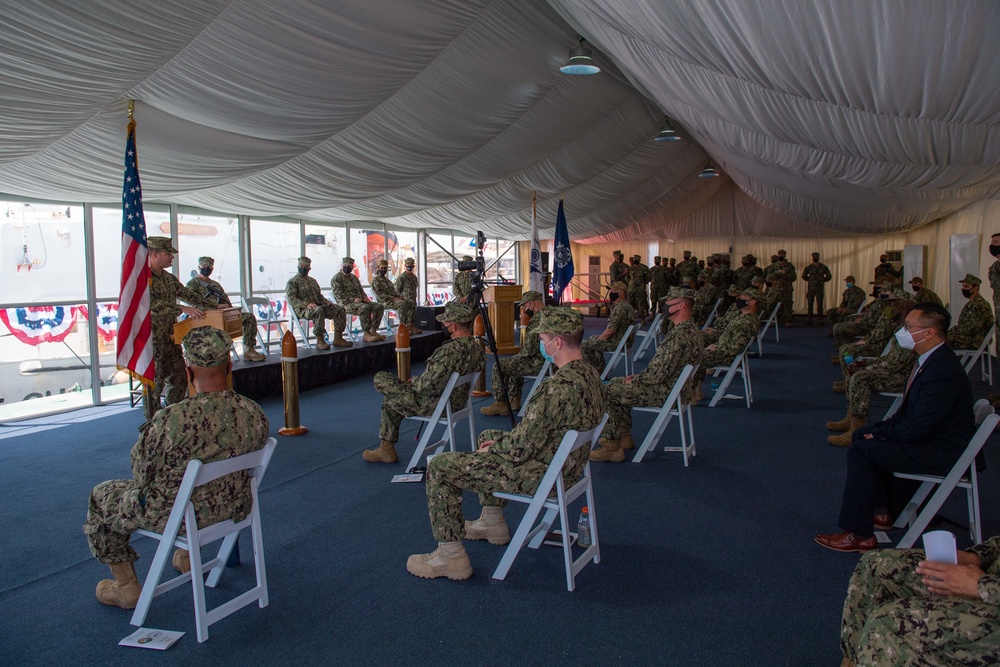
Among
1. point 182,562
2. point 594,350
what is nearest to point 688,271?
point 594,350

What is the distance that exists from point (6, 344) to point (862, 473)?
26.8 feet

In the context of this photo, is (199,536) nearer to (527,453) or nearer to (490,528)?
(527,453)

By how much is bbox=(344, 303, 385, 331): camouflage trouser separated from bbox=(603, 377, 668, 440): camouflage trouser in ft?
21.0

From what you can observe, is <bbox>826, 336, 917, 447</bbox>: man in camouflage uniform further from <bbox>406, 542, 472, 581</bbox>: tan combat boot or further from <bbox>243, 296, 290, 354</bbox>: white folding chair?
<bbox>243, 296, 290, 354</bbox>: white folding chair

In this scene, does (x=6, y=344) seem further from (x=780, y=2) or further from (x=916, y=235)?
(x=916, y=235)

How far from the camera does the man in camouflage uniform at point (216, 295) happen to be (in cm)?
815

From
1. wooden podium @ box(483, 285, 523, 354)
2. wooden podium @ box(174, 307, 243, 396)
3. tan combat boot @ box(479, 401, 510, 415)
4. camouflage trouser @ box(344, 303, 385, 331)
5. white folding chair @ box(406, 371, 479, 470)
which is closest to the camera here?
white folding chair @ box(406, 371, 479, 470)

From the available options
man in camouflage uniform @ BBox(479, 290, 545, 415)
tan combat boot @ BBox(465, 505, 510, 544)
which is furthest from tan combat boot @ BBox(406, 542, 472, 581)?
man in camouflage uniform @ BBox(479, 290, 545, 415)

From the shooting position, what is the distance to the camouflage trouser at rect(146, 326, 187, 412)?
6262mm

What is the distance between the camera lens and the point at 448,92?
23.4 ft

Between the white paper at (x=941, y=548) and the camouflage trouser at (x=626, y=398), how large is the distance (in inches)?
128

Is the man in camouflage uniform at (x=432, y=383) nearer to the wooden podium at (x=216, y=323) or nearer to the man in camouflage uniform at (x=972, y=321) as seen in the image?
the wooden podium at (x=216, y=323)

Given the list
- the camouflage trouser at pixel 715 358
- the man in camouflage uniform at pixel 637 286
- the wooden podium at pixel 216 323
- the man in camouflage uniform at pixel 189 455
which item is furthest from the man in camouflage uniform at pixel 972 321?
the man in camouflage uniform at pixel 637 286

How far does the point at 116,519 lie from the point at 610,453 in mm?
3543
